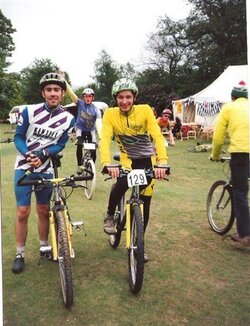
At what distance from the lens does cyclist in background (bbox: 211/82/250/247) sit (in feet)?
12.2

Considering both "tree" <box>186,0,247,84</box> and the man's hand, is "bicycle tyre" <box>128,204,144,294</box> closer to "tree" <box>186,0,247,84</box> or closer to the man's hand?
the man's hand

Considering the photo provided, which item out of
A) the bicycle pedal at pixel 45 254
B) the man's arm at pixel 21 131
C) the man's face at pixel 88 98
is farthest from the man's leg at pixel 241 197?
the man's face at pixel 88 98

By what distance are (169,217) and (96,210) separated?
3.37 feet

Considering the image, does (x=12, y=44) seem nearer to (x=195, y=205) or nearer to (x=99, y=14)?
(x=99, y=14)

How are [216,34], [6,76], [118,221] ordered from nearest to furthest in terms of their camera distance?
[6,76] < [216,34] < [118,221]

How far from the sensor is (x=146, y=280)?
3412 millimetres

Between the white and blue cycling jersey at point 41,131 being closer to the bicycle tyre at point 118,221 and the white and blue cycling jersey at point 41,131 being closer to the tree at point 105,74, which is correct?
the tree at point 105,74

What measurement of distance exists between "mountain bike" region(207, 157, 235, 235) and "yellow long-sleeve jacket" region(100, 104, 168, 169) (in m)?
1.10

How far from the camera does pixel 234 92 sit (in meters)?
3.77

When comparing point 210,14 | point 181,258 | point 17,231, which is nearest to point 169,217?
point 181,258

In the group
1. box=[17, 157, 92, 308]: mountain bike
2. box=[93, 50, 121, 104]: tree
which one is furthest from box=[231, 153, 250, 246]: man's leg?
box=[17, 157, 92, 308]: mountain bike

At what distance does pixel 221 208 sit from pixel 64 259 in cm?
237

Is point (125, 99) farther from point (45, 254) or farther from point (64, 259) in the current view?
point (45, 254)

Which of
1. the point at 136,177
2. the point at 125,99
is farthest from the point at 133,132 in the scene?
the point at 136,177
